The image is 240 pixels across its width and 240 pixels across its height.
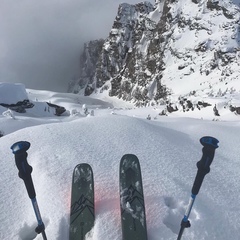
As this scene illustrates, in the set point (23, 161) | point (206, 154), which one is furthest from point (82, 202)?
point (206, 154)

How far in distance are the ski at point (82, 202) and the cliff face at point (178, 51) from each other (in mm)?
14879

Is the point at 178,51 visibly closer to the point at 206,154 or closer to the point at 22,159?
the point at 206,154

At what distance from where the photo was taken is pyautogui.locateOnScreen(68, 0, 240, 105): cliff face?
31672mm

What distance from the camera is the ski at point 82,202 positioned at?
2600 millimetres

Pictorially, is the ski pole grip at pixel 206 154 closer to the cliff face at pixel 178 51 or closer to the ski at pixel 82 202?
the ski at pixel 82 202

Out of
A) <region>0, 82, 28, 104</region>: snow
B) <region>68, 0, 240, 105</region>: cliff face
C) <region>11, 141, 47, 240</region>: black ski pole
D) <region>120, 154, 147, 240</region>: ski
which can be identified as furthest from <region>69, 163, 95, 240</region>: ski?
<region>0, 82, 28, 104</region>: snow

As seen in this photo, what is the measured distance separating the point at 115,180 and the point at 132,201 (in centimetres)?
48

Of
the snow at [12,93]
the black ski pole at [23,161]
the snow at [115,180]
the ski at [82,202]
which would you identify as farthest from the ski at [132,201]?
the snow at [12,93]

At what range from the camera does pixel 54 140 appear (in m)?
4.29

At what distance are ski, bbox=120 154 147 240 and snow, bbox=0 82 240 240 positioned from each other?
7cm

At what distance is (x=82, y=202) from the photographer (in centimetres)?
287

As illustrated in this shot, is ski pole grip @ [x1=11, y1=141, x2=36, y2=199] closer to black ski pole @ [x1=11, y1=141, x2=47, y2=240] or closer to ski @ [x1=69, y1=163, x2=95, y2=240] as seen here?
black ski pole @ [x1=11, y1=141, x2=47, y2=240]

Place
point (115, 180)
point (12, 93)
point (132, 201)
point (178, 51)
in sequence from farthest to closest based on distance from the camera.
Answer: point (178, 51)
point (12, 93)
point (115, 180)
point (132, 201)

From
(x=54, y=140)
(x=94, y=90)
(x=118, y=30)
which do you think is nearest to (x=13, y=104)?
(x=54, y=140)
